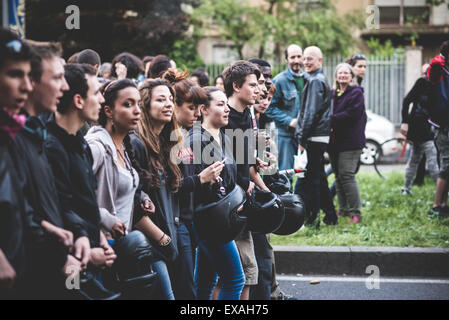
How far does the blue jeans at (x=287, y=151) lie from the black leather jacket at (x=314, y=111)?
1.14 feet

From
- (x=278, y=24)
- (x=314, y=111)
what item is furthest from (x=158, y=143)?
(x=278, y=24)

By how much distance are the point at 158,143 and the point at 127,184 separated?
1.67 ft

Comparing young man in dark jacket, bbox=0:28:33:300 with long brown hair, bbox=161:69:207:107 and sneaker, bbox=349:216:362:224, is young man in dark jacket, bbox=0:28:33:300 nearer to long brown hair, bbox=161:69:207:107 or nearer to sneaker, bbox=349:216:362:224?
long brown hair, bbox=161:69:207:107

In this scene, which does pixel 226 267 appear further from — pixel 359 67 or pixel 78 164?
pixel 359 67

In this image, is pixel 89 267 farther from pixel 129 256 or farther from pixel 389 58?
pixel 389 58

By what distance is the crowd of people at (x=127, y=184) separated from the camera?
2594 millimetres

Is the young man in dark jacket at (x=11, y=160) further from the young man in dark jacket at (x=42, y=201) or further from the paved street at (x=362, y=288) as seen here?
the paved street at (x=362, y=288)

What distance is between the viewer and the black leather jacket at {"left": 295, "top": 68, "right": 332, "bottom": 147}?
6.95 metres

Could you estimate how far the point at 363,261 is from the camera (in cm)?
595

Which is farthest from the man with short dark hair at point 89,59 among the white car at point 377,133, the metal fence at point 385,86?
the metal fence at point 385,86

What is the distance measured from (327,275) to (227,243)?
234 centimetres

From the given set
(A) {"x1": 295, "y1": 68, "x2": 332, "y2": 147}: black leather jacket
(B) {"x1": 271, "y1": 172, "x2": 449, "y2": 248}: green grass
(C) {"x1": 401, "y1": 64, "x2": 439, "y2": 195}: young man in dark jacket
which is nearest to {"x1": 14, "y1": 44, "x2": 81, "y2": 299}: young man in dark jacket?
(B) {"x1": 271, "y1": 172, "x2": 449, "y2": 248}: green grass

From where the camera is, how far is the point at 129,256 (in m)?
3.19

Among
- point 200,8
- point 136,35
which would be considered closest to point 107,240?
point 136,35
